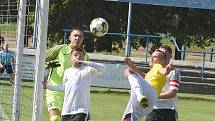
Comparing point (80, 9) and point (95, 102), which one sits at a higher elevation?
point (80, 9)

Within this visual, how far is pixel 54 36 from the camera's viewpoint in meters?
38.8

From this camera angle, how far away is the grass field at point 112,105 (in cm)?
1515

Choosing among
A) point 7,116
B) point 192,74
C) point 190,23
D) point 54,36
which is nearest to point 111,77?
point 192,74

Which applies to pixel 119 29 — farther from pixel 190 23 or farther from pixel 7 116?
pixel 7 116

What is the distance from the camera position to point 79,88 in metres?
8.70

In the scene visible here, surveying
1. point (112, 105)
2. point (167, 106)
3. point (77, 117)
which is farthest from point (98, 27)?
point (112, 105)

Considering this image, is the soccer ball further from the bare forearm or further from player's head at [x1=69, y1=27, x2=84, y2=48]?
the bare forearm

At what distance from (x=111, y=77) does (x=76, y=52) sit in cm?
1603

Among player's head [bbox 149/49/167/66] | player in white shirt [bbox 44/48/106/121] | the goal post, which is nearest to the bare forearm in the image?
player's head [bbox 149/49/167/66]

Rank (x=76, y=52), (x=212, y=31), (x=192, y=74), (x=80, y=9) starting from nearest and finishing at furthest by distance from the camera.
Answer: (x=76, y=52) < (x=192, y=74) < (x=80, y=9) < (x=212, y=31)

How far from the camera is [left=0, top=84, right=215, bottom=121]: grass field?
15.1 metres

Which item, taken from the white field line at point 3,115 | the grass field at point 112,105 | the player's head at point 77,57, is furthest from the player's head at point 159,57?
the white field line at point 3,115

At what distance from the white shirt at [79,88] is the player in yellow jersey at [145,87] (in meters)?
0.59

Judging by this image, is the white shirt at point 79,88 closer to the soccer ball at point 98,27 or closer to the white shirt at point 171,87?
the white shirt at point 171,87
